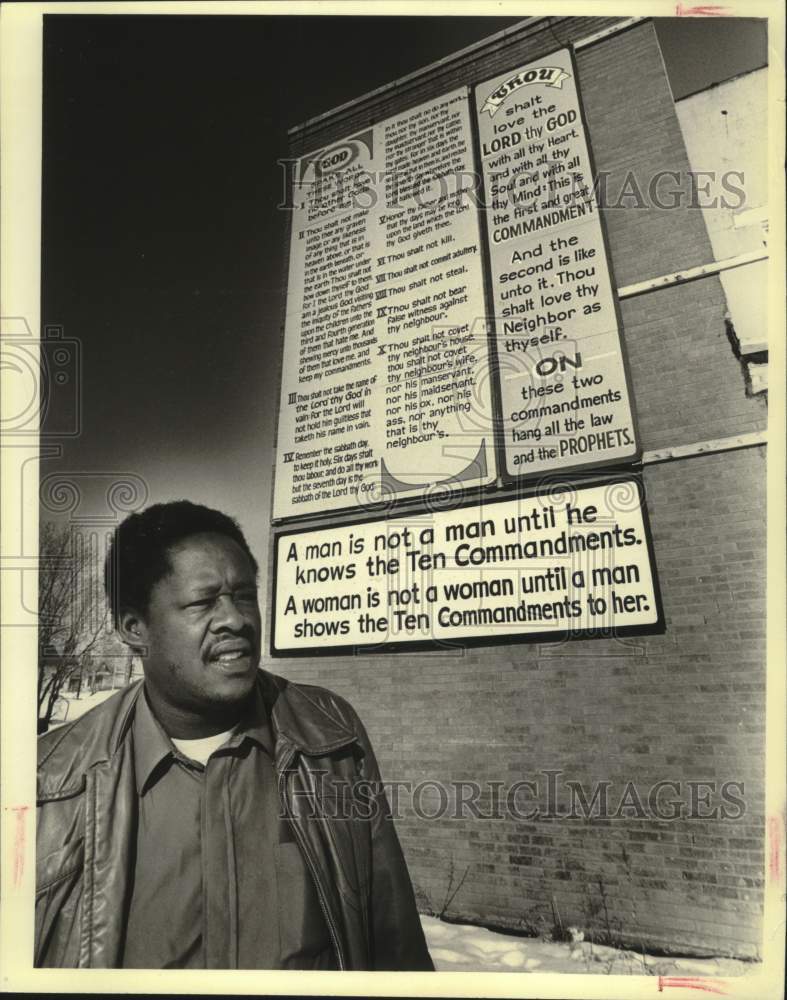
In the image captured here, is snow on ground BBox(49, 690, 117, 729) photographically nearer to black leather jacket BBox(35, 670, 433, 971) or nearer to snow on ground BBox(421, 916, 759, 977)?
black leather jacket BBox(35, 670, 433, 971)

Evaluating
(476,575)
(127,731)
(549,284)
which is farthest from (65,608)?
(549,284)

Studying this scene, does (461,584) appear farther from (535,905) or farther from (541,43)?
(541,43)

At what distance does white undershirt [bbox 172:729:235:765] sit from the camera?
3822mm

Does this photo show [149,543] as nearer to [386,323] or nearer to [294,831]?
[294,831]

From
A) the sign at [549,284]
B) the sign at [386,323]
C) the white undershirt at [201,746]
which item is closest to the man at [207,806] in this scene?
the white undershirt at [201,746]

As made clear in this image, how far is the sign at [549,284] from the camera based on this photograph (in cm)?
404

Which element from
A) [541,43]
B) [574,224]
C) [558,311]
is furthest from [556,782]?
[541,43]

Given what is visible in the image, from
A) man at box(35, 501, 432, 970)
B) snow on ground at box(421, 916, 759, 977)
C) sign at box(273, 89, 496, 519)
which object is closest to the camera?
snow on ground at box(421, 916, 759, 977)

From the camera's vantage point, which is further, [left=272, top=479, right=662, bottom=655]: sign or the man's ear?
the man's ear

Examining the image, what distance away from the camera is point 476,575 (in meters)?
4.01

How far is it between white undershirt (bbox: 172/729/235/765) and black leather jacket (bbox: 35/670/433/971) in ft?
0.75

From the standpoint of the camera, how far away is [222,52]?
4547mm

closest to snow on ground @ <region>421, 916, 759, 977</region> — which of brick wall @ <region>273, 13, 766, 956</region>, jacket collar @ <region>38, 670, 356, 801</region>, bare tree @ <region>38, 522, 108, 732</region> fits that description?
brick wall @ <region>273, 13, 766, 956</region>

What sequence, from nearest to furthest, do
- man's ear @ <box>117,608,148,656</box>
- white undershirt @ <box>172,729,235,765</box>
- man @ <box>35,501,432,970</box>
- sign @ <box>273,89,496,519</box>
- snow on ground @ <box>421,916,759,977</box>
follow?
snow on ground @ <box>421,916,759,977</box>, man @ <box>35,501,432,970</box>, white undershirt @ <box>172,729,235,765</box>, man's ear @ <box>117,608,148,656</box>, sign @ <box>273,89,496,519</box>
